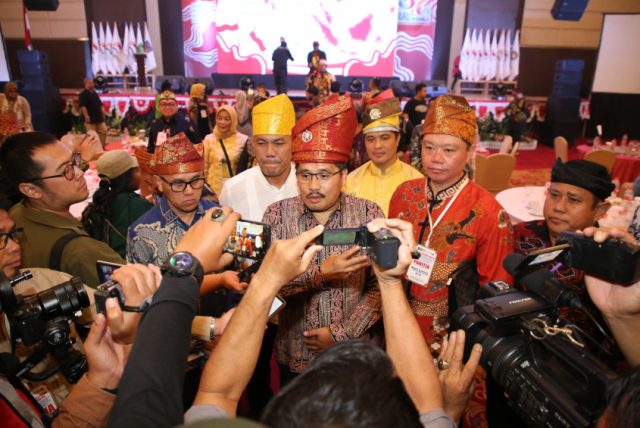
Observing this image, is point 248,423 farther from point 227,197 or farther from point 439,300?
point 227,197

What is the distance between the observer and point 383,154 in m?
2.88

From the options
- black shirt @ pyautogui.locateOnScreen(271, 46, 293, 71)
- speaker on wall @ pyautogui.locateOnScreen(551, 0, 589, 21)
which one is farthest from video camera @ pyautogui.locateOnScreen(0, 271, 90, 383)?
black shirt @ pyautogui.locateOnScreen(271, 46, 293, 71)

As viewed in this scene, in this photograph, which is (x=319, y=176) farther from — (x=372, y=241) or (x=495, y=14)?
(x=495, y=14)

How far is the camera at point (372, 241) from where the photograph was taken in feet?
3.46

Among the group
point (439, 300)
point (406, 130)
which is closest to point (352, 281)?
point (439, 300)

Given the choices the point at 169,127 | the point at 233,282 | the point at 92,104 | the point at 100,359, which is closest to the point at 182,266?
the point at 100,359

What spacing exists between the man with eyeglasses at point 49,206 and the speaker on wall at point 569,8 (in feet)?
28.6

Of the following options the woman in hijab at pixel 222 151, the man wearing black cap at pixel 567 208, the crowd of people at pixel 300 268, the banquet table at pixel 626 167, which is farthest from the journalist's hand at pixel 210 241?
the banquet table at pixel 626 167

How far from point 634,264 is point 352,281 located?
959mm

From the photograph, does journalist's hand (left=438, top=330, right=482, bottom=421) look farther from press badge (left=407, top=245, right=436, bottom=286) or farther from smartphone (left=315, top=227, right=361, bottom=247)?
press badge (left=407, top=245, right=436, bottom=286)

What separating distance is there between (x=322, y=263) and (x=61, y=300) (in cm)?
90

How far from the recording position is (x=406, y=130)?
19.9 ft

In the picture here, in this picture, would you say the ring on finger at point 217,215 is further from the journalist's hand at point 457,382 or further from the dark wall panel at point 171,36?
the dark wall panel at point 171,36

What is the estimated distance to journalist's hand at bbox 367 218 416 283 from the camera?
1.07 metres
